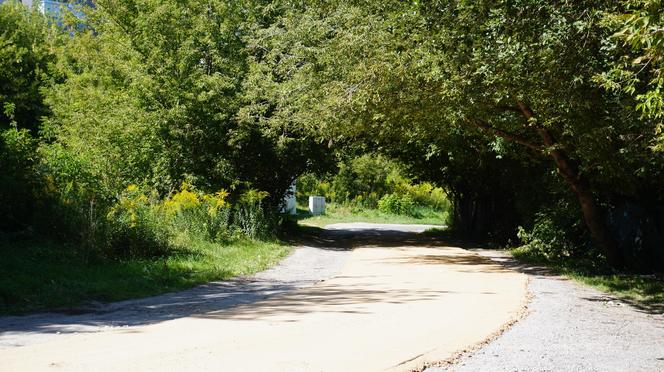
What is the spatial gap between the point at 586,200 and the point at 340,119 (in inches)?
239

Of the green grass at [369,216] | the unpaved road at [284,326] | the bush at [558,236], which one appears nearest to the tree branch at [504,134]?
the unpaved road at [284,326]

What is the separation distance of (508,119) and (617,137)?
2.56 metres

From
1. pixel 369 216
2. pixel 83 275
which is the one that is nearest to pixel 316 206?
pixel 369 216

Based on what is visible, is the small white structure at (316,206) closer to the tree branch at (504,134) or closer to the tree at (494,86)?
the tree at (494,86)

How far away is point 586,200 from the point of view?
16.7 m

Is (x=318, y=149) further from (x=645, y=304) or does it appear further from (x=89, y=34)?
(x=645, y=304)

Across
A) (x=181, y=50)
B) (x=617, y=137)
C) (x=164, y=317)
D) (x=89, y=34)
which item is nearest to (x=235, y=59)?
(x=181, y=50)

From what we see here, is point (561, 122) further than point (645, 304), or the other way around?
point (561, 122)

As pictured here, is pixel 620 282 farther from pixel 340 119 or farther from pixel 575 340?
pixel 575 340

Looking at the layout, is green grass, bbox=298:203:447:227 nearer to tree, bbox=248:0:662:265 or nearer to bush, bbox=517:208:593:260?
bush, bbox=517:208:593:260

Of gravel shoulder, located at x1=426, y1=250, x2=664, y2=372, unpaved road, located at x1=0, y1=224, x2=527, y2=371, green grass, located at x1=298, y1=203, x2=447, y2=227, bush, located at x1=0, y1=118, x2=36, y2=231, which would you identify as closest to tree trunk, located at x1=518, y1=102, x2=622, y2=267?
unpaved road, located at x1=0, y1=224, x2=527, y2=371

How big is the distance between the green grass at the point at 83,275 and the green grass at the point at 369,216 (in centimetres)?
2551

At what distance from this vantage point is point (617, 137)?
1378 centimetres

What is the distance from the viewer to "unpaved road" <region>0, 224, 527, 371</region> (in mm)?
6535
